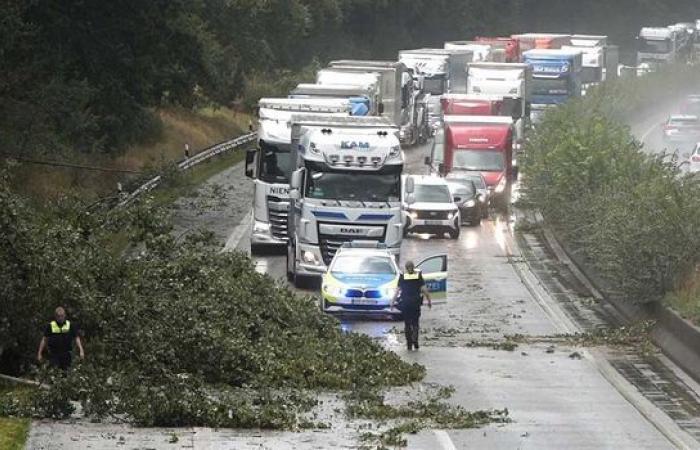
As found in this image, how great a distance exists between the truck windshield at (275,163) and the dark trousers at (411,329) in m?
12.0

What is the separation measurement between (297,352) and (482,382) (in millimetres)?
2829

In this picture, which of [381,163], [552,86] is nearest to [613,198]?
[381,163]

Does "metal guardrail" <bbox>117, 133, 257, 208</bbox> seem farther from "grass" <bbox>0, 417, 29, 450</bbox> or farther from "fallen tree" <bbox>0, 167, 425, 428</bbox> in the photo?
"grass" <bbox>0, 417, 29, 450</bbox>

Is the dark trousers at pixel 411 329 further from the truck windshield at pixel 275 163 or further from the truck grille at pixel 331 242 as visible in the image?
the truck windshield at pixel 275 163

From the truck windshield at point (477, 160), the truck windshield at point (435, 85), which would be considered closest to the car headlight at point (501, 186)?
the truck windshield at point (477, 160)

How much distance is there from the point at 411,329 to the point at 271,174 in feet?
40.9

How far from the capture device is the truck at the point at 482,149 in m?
55.8

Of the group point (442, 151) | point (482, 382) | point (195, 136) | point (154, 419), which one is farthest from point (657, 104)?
point (154, 419)

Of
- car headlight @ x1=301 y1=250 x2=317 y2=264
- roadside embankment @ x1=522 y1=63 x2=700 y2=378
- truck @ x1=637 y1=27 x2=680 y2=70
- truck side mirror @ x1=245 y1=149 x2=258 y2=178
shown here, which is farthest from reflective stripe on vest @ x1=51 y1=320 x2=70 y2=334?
truck @ x1=637 y1=27 x2=680 y2=70

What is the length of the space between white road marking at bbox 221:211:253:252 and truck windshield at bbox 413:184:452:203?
473 centimetres

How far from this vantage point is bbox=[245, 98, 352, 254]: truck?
1646 inches

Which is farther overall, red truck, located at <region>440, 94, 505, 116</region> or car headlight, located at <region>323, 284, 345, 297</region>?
red truck, located at <region>440, 94, 505, 116</region>

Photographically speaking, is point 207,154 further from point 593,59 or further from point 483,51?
point 593,59

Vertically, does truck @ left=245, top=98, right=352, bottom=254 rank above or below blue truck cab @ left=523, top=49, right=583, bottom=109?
above
